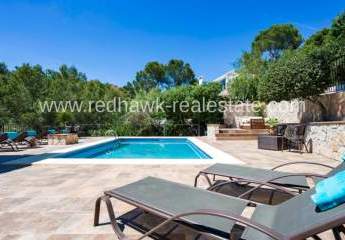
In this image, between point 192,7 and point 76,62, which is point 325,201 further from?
point 76,62

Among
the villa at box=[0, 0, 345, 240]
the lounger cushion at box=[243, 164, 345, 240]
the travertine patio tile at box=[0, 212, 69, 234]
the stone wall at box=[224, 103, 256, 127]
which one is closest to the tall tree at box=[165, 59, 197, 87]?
the villa at box=[0, 0, 345, 240]

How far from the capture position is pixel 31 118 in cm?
1606

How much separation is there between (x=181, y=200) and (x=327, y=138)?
7750 mm

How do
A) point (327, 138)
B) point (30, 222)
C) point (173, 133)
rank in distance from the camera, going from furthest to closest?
point (173, 133), point (327, 138), point (30, 222)

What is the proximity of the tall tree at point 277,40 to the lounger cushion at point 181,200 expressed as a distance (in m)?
32.0

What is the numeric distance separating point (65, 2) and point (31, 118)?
6.75 m

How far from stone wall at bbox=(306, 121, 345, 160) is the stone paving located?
724 millimetres

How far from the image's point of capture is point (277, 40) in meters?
33.2

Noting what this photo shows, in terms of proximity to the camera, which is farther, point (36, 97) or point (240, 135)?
point (36, 97)

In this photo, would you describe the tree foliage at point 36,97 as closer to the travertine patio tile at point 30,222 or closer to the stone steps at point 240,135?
the stone steps at point 240,135

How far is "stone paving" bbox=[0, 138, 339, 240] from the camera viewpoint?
3.18 metres

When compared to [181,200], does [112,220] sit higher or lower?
lower

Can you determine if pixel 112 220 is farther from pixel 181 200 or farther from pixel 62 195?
pixel 62 195

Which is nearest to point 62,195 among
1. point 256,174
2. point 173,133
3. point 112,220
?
point 112,220
